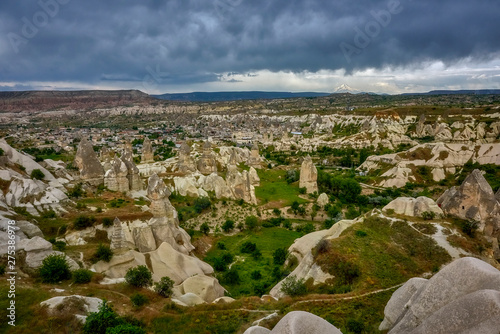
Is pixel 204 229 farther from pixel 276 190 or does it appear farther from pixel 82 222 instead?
pixel 276 190

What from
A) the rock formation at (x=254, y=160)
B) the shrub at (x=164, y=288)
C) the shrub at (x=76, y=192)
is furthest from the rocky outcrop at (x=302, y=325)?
the rock formation at (x=254, y=160)

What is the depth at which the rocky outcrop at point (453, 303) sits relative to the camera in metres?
8.37

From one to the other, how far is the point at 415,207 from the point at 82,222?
28784 mm

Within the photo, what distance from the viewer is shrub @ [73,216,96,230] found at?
2305cm

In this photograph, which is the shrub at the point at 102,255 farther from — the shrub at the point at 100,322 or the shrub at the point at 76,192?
the shrub at the point at 76,192

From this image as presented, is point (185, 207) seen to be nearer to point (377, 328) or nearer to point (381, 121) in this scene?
point (377, 328)

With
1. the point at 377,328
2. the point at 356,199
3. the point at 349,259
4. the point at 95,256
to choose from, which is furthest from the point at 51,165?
the point at 356,199

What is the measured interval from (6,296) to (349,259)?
63.7 ft

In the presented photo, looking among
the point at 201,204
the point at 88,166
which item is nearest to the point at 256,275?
the point at 201,204

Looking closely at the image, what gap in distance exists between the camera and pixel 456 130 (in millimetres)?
99438

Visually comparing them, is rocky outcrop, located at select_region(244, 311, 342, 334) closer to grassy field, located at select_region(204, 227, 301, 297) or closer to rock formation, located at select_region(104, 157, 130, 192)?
grassy field, located at select_region(204, 227, 301, 297)

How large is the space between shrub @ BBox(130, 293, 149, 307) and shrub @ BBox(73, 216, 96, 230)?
9.91 m

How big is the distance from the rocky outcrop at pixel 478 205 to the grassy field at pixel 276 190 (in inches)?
891

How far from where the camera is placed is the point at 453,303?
930 centimetres
